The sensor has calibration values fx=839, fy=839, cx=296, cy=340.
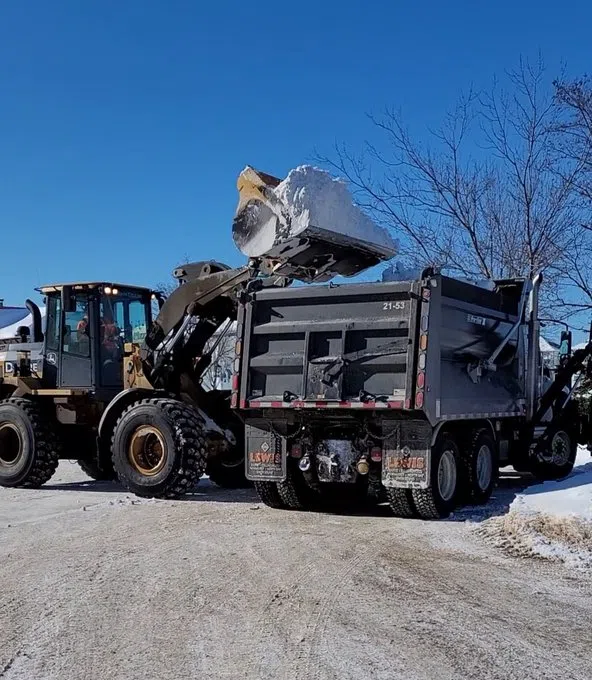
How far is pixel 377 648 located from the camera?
501 centimetres

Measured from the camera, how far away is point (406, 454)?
938 cm

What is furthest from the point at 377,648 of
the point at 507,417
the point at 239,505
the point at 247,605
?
the point at 507,417

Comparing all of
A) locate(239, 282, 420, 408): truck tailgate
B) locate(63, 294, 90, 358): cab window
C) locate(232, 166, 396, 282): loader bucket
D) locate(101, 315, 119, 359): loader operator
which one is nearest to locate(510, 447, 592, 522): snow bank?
locate(239, 282, 420, 408): truck tailgate

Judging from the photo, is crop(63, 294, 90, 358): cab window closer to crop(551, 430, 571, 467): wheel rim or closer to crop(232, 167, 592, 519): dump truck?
crop(232, 167, 592, 519): dump truck

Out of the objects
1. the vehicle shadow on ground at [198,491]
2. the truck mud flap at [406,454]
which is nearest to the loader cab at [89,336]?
the vehicle shadow on ground at [198,491]

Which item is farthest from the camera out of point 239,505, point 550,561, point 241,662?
point 239,505

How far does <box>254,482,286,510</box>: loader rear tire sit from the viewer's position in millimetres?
10617

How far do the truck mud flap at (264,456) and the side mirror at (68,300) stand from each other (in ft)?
12.7

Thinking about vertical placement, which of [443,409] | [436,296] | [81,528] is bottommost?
[81,528]

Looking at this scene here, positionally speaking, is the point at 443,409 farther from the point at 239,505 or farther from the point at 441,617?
the point at 441,617

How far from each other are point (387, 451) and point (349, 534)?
3.79 ft

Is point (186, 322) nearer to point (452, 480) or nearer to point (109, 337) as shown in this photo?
point (109, 337)

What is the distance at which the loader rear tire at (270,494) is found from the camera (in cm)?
1062

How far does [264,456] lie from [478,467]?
271 centimetres
